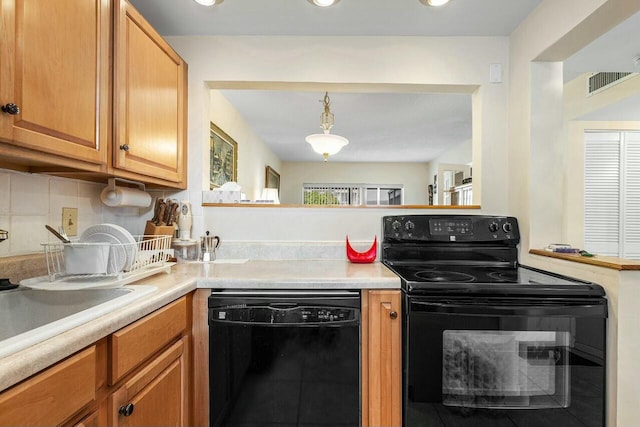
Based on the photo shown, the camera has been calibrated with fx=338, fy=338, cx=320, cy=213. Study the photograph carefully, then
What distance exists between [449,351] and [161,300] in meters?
1.06

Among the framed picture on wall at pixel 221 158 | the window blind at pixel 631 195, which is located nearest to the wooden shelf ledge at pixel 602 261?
the framed picture on wall at pixel 221 158

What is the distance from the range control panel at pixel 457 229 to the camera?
185 cm

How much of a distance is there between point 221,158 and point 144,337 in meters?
2.25

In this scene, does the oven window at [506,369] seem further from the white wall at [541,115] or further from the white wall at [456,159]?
the white wall at [456,159]

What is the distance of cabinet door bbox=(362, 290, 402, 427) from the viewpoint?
138 centimetres

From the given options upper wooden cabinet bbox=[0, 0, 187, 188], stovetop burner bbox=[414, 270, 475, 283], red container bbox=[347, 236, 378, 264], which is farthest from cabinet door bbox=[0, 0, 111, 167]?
stovetop burner bbox=[414, 270, 475, 283]

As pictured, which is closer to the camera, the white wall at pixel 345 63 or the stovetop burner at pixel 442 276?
the stovetop burner at pixel 442 276

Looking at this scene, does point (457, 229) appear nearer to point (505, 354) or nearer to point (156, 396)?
point (505, 354)

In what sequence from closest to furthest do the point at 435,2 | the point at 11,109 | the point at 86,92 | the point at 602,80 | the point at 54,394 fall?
the point at 54,394 → the point at 11,109 → the point at 86,92 → the point at 435,2 → the point at 602,80

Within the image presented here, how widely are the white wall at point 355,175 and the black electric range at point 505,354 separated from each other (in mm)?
6261

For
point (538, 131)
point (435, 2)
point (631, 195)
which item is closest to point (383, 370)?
point (538, 131)

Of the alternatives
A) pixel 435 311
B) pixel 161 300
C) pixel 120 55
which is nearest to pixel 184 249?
pixel 161 300

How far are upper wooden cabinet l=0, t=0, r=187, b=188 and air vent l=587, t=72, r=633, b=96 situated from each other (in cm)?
347

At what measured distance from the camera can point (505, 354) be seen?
1283 millimetres
